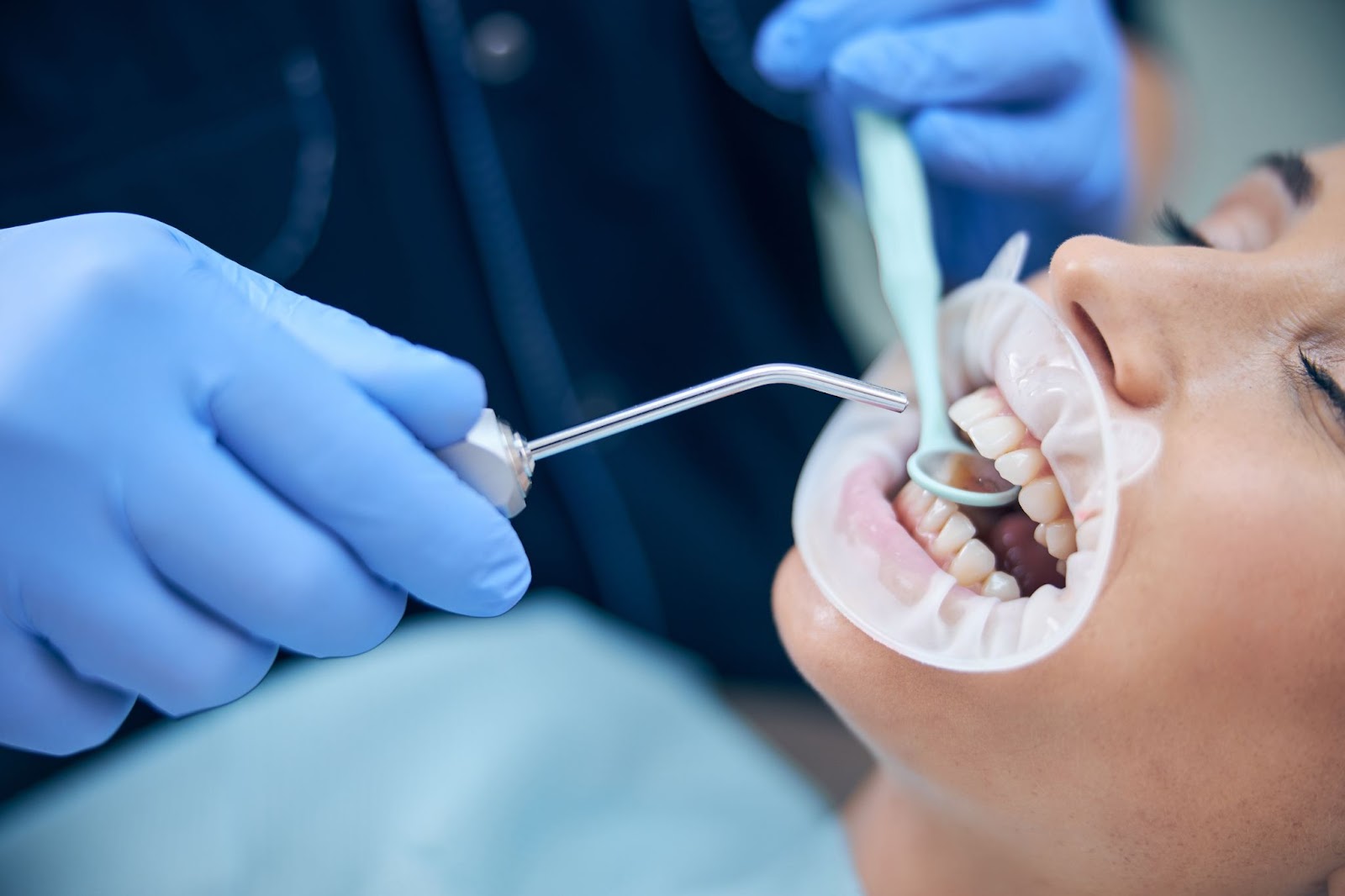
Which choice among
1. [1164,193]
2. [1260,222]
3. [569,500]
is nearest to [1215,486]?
[1260,222]

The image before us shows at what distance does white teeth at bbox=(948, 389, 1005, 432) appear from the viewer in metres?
0.79

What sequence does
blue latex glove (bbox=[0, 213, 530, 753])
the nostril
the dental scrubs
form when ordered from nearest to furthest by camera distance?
blue latex glove (bbox=[0, 213, 530, 753]) < the nostril < the dental scrubs

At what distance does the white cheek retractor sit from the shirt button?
0.58 meters

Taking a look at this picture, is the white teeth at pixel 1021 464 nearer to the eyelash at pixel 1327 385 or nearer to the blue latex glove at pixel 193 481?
the eyelash at pixel 1327 385

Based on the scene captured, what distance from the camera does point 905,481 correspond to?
2.99 ft

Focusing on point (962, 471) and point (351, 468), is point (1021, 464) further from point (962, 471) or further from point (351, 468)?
point (351, 468)

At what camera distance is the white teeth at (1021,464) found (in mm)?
Answer: 756

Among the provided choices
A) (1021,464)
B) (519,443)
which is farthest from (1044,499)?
(519,443)

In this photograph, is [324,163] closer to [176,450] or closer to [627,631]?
[176,450]

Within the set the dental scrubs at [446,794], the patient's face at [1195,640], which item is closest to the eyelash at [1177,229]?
the patient's face at [1195,640]

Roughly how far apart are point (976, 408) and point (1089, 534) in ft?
0.52

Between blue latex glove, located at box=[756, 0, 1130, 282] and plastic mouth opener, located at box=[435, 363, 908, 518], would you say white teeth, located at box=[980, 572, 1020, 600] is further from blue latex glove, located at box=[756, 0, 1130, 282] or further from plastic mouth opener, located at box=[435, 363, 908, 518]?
blue latex glove, located at box=[756, 0, 1130, 282]

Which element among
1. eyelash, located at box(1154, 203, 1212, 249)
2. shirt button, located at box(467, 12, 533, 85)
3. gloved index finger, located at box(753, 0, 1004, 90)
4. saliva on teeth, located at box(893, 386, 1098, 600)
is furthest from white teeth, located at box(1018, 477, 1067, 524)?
shirt button, located at box(467, 12, 533, 85)

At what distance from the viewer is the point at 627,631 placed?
53.3 inches
